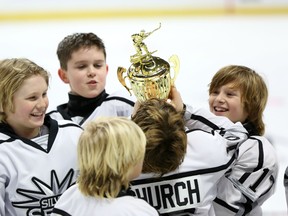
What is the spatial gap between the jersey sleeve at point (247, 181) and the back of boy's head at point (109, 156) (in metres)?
→ 0.40

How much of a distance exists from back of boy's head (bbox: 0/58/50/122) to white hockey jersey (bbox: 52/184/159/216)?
0.36 meters

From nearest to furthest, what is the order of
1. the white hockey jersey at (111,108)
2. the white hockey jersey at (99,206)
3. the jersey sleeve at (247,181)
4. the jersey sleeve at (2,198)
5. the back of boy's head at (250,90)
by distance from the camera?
the white hockey jersey at (99,206) < the jersey sleeve at (2,198) < the jersey sleeve at (247,181) < the back of boy's head at (250,90) < the white hockey jersey at (111,108)

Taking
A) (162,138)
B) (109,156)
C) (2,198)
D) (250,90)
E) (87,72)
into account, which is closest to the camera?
(109,156)

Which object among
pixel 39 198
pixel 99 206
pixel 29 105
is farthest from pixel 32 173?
pixel 99 206

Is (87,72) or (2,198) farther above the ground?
(87,72)

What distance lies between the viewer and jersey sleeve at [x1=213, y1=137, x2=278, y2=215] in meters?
1.71

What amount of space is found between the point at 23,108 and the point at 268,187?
2.12ft

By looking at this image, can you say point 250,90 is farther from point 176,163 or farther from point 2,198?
point 2,198

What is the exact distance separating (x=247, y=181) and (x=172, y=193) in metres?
0.26

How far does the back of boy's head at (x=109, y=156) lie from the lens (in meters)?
1.36

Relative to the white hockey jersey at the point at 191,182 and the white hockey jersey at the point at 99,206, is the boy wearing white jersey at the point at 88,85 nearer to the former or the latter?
the white hockey jersey at the point at 191,182

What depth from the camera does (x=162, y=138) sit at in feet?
4.93

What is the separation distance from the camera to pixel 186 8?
18.6 ft

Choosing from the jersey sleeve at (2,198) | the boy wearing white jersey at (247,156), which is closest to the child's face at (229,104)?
the boy wearing white jersey at (247,156)
